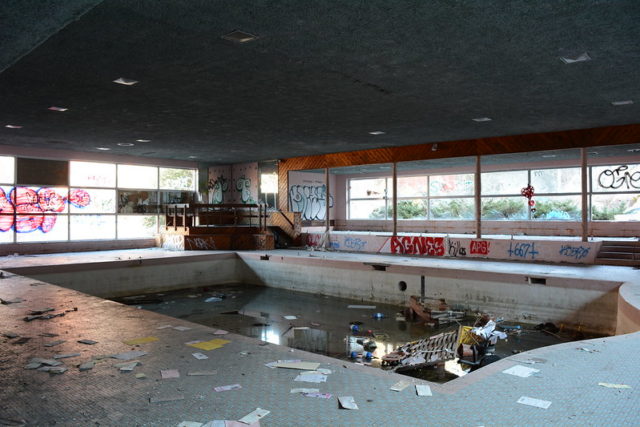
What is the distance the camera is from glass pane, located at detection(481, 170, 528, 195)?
18.1 metres

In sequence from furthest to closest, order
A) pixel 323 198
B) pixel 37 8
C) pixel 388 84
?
pixel 323 198 < pixel 388 84 < pixel 37 8

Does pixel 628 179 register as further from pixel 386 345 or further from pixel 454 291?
pixel 386 345

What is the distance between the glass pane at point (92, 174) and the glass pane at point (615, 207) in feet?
55.5

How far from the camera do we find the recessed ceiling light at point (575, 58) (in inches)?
222

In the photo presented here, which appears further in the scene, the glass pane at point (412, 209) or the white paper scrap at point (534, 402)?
the glass pane at point (412, 209)

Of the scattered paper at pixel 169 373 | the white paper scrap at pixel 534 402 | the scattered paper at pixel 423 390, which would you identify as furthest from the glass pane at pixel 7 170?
the white paper scrap at pixel 534 402

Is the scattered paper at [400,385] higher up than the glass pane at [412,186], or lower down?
lower down

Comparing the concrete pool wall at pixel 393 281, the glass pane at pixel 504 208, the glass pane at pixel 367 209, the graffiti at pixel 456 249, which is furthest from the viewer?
the glass pane at pixel 367 209

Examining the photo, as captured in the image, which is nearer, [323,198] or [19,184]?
[19,184]

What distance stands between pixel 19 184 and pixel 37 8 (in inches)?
530

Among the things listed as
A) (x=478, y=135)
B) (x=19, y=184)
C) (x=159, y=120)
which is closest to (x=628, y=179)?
(x=478, y=135)

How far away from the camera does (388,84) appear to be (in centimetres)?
703

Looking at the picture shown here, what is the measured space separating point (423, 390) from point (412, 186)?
18584 mm

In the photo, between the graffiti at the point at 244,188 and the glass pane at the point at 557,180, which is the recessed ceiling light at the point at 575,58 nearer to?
the glass pane at the point at 557,180
